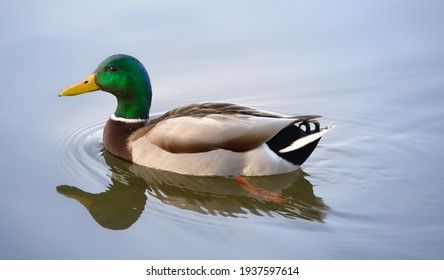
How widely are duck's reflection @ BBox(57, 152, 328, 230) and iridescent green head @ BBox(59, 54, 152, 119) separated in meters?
0.63

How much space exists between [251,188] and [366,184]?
0.99 metres

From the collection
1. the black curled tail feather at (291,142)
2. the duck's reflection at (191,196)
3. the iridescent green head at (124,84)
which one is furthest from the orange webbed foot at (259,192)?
the iridescent green head at (124,84)

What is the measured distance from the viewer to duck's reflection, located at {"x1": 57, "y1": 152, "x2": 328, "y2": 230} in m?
6.77

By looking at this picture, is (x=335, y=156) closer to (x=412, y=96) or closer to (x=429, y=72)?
(x=412, y=96)

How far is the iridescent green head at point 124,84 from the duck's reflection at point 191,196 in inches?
24.8

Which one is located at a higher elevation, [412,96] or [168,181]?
[412,96]

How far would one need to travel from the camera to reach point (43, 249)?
246 inches

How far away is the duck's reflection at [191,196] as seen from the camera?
6.77 metres

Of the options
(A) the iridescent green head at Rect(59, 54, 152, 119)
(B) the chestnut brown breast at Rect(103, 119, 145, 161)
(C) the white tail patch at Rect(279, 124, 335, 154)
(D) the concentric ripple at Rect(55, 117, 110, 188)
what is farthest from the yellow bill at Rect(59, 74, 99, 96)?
(C) the white tail patch at Rect(279, 124, 335, 154)

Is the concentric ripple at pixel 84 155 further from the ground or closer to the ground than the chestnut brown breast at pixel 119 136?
closer to the ground

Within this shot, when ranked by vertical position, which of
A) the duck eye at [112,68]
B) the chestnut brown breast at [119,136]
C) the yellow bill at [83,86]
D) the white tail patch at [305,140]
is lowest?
the chestnut brown breast at [119,136]

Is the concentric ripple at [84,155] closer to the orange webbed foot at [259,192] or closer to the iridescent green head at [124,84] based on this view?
the iridescent green head at [124,84]
